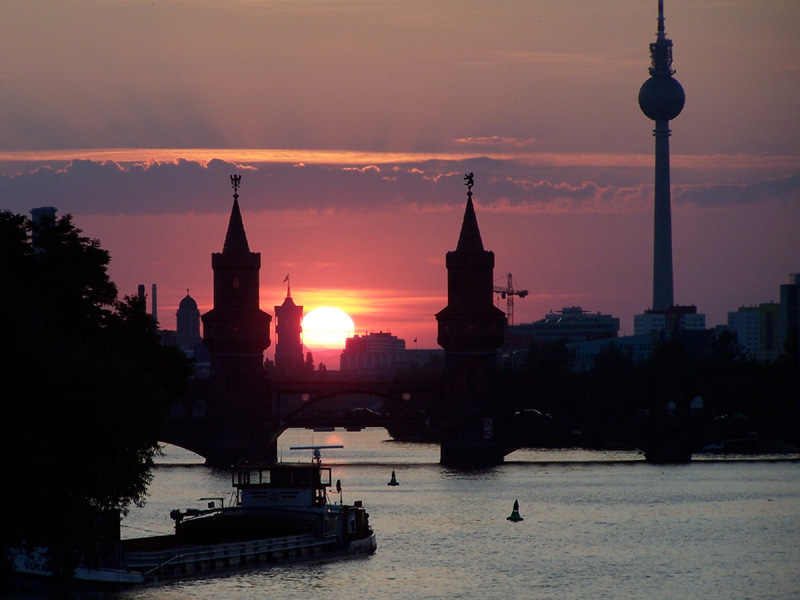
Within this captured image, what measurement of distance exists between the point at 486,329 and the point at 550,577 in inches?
3295

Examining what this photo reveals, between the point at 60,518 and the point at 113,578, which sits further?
the point at 113,578

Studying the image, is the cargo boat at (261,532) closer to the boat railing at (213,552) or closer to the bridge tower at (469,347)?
the boat railing at (213,552)

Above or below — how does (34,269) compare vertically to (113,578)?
above

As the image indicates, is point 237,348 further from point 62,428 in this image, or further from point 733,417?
point 62,428

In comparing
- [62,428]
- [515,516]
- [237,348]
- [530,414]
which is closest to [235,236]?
[237,348]

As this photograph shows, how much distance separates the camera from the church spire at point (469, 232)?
151375 mm

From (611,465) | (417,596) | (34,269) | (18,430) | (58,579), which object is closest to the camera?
(18,430)

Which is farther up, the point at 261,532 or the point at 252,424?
the point at 252,424

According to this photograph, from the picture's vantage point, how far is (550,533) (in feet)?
277

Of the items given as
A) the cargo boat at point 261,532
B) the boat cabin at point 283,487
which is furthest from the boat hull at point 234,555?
the boat cabin at point 283,487

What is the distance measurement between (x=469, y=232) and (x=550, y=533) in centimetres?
7023

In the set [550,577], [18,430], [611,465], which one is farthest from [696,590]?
[611,465]

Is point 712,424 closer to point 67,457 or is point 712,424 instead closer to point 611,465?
point 611,465

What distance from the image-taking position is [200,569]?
207ft
